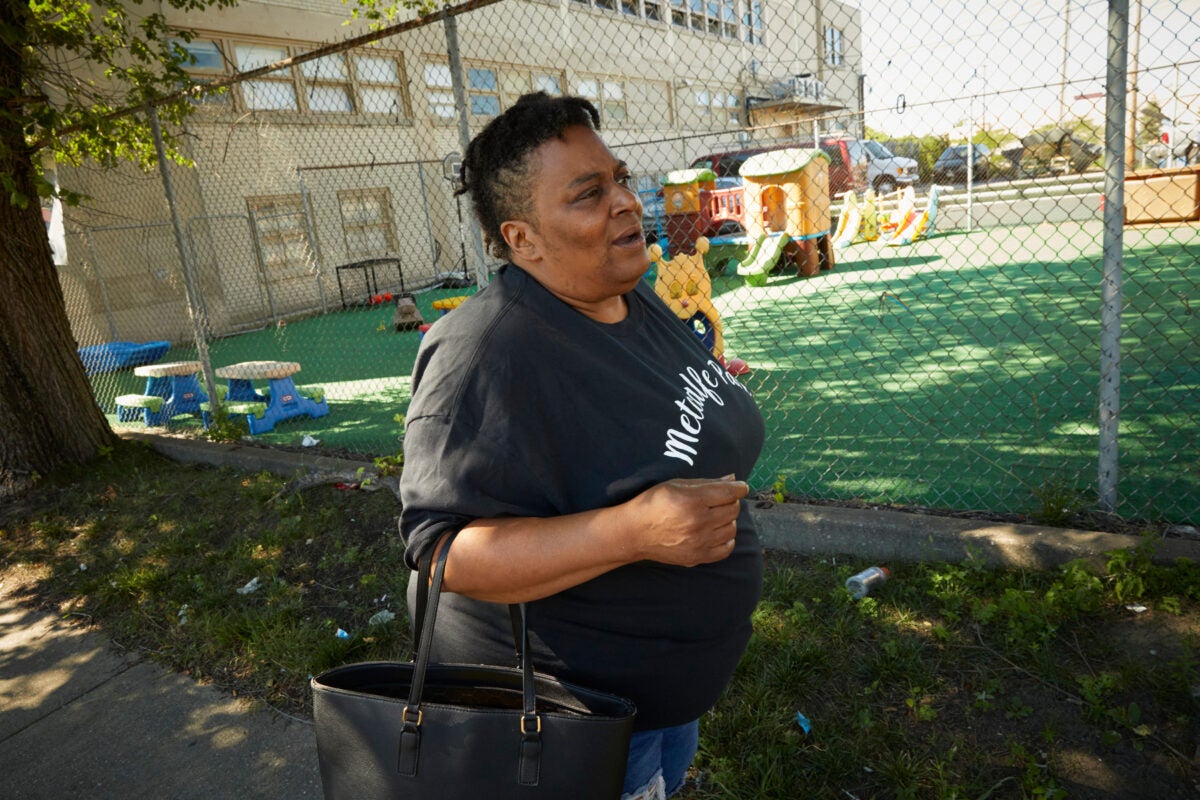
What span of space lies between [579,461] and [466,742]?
0.48 metres

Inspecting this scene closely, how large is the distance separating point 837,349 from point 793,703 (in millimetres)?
5289

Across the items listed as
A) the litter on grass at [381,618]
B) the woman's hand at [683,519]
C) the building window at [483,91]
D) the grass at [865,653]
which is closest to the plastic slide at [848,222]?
the building window at [483,91]

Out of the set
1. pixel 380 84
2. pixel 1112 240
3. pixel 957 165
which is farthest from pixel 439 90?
pixel 1112 240

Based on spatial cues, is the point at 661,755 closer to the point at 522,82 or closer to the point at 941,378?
the point at 941,378

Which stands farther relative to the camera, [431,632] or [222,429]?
[222,429]

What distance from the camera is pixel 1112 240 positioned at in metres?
3.16

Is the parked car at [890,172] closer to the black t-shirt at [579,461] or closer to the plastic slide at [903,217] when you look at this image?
the plastic slide at [903,217]

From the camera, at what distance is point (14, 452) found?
586 cm

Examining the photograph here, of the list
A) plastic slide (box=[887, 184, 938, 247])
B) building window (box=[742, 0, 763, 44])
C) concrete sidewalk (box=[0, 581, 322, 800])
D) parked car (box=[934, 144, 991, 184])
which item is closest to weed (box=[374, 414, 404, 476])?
concrete sidewalk (box=[0, 581, 322, 800])

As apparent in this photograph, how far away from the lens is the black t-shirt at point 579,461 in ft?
4.09

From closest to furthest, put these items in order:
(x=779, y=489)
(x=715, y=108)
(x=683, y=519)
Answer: (x=683, y=519)
(x=779, y=489)
(x=715, y=108)

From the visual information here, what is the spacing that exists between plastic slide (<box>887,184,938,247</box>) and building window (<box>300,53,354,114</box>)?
1218 centimetres

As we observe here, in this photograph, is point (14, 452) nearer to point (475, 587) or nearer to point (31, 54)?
point (31, 54)

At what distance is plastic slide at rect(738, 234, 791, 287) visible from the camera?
11570mm
